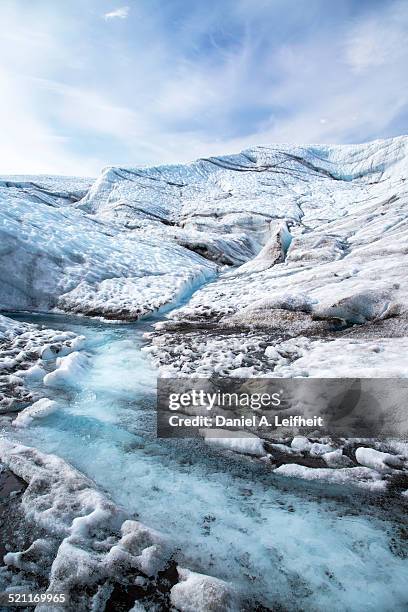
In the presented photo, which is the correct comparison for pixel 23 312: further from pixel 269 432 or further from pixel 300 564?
pixel 300 564

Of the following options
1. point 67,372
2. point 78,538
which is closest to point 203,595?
point 78,538

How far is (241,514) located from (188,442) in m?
1.52

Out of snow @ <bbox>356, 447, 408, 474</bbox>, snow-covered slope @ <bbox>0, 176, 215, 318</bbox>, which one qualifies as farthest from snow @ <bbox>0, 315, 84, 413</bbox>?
snow @ <bbox>356, 447, 408, 474</bbox>

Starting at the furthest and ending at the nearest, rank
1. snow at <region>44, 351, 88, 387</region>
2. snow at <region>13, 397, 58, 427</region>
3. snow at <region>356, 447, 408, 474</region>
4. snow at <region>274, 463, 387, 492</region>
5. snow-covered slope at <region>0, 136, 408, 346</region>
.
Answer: snow-covered slope at <region>0, 136, 408, 346</region> < snow at <region>44, 351, 88, 387</region> < snow at <region>13, 397, 58, 427</region> < snow at <region>356, 447, 408, 474</region> < snow at <region>274, 463, 387, 492</region>

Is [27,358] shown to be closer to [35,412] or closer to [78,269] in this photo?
[35,412]

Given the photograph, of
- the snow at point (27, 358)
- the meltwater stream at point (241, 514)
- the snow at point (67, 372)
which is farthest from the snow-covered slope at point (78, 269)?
the meltwater stream at point (241, 514)

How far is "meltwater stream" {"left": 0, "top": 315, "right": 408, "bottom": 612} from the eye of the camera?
2961mm

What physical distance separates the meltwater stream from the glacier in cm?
2

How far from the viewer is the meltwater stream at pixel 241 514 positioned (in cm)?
296

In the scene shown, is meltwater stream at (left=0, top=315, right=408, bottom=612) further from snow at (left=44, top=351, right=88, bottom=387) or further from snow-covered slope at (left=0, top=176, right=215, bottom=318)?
snow-covered slope at (left=0, top=176, right=215, bottom=318)

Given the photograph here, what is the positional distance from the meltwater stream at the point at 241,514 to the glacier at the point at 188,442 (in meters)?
0.02

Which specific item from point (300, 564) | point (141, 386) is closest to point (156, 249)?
point (141, 386)

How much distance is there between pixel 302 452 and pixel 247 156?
59.0m

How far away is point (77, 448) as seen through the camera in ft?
15.7
